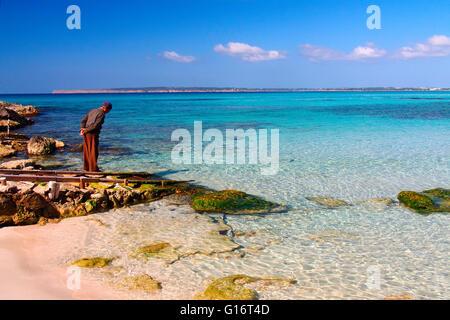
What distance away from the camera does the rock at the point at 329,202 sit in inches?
353

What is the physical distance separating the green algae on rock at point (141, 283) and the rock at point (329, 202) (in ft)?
16.8

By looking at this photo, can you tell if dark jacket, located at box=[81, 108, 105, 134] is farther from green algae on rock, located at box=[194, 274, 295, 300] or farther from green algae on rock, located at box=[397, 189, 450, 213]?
green algae on rock, located at box=[397, 189, 450, 213]

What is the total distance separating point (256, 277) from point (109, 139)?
17.1 m

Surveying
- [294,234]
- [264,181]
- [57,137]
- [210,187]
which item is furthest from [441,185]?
[57,137]

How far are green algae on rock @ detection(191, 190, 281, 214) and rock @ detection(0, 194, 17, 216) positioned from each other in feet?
12.6

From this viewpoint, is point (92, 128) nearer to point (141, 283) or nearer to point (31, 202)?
point (31, 202)

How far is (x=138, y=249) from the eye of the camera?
645 cm

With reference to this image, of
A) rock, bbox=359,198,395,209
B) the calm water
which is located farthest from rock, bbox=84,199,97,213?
rock, bbox=359,198,395,209

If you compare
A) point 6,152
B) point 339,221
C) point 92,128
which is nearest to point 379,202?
point 339,221

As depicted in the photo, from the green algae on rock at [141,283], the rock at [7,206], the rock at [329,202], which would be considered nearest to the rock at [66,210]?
the rock at [7,206]

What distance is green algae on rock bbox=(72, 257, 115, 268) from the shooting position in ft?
19.0

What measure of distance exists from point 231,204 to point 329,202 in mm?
2513

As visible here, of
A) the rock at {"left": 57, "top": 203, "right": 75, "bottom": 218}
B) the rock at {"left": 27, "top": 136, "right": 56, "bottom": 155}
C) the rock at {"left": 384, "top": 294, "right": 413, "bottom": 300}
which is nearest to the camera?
the rock at {"left": 384, "top": 294, "right": 413, "bottom": 300}
